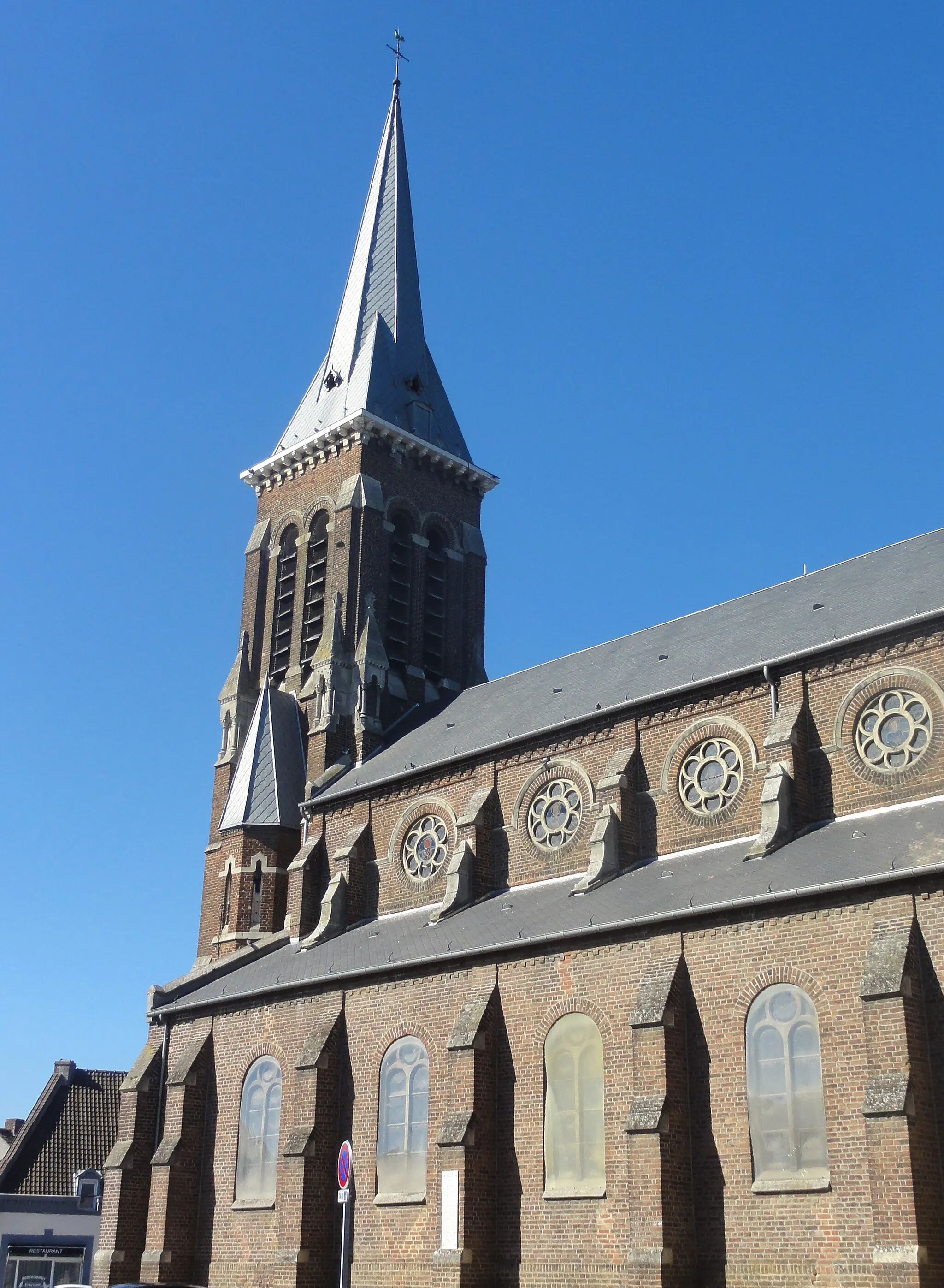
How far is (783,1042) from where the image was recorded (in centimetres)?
2273

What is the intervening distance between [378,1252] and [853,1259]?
1098 centimetres

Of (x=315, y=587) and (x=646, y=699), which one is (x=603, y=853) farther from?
(x=315, y=587)

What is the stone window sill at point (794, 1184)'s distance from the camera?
70.2 ft

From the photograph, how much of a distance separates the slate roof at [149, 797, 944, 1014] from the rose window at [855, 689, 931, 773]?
104cm

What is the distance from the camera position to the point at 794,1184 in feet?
71.3

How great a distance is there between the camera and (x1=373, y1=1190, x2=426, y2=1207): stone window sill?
2734 centimetres

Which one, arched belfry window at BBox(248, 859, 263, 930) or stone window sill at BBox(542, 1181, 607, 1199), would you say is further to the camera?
arched belfry window at BBox(248, 859, 263, 930)

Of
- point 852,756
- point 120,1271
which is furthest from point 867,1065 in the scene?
point 120,1271

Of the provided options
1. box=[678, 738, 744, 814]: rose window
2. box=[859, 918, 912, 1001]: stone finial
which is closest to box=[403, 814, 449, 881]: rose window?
box=[678, 738, 744, 814]: rose window

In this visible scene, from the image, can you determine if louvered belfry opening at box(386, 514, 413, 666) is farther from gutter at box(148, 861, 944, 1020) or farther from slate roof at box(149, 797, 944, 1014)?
gutter at box(148, 861, 944, 1020)

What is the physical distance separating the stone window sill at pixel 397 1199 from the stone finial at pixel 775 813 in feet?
30.9

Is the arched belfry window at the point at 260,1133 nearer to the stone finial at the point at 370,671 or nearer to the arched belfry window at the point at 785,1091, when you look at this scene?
the arched belfry window at the point at 785,1091

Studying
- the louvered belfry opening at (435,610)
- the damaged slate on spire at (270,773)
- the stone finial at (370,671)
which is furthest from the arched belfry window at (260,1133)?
the louvered belfry opening at (435,610)

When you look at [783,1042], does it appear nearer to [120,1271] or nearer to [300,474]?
[120,1271]
